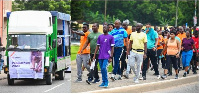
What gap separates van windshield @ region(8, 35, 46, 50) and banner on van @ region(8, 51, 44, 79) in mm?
215

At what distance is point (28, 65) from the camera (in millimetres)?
17922

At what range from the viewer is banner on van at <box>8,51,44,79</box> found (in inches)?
703

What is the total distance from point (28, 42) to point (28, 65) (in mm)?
777

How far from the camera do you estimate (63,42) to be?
2052 cm

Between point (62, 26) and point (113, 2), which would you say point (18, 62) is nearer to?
point (62, 26)

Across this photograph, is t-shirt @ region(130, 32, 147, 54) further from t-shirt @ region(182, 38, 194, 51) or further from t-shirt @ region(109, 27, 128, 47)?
t-shirt @ region(182, 38, 194, 51)

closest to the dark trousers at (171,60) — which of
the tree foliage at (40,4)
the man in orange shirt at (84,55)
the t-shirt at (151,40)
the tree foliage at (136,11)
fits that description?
the t-shirt at (151,40)

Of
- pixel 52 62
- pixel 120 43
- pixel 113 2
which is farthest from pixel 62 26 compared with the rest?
pixel 113 2

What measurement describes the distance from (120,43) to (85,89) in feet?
8.70

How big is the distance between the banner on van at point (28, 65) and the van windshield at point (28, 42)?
0.22 metres

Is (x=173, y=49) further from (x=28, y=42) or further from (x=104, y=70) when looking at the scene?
(x=28, y=42)

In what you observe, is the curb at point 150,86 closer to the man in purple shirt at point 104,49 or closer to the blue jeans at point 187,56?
the man in purple shirt at point 104,49

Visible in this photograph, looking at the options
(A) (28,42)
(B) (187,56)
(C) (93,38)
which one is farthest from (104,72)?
(B) (187,56)

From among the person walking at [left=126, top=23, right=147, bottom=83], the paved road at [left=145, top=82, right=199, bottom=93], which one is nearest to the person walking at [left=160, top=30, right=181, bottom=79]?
the paved road at [left=145, top=82, right=199, bottom=93]
